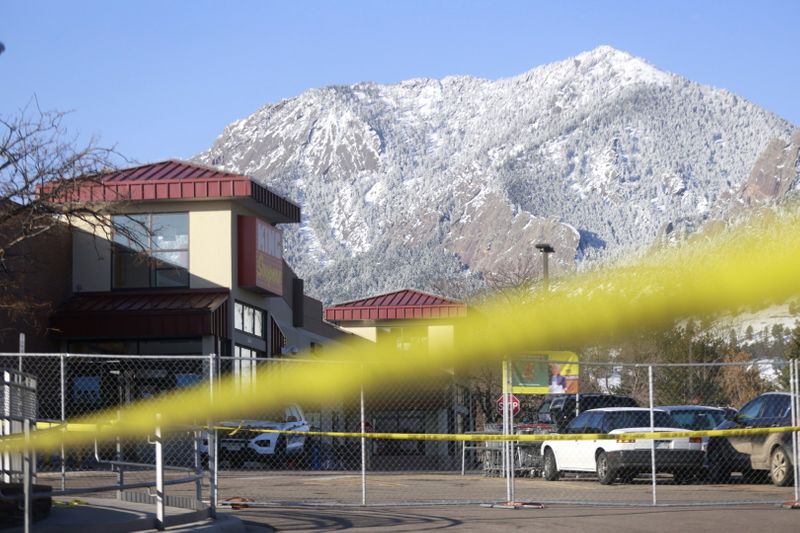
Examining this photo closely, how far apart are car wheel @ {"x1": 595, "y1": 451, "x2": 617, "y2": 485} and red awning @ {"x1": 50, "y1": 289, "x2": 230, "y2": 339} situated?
15.5 meters

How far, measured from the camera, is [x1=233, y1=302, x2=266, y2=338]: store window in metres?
40.8

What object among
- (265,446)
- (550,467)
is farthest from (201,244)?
(550,467)

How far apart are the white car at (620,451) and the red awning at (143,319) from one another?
535 inches

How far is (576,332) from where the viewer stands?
41.1ft

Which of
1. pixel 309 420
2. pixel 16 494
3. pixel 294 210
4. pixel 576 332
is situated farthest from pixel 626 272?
pixel 294 210

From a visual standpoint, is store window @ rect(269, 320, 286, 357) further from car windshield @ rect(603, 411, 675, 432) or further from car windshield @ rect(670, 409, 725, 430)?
car windshield @ rect(603, 411, 675, 432)

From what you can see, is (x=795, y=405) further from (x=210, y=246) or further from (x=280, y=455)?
(x=210, y=246)

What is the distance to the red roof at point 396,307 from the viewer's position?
55.0 m

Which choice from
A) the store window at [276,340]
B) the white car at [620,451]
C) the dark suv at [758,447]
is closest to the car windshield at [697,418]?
the white car at [620,451]

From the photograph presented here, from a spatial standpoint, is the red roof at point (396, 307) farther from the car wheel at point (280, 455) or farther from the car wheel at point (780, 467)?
the car wheel at point (780, 467)

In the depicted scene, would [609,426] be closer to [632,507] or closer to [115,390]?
[632,507]

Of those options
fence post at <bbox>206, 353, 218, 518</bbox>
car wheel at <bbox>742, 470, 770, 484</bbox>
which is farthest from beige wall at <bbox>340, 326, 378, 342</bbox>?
fence post at <bbox>206, 353, 218, 518</bbox>

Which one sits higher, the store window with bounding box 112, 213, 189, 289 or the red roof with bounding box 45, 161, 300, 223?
the red roof with bounding box 45, 161, 300, 223

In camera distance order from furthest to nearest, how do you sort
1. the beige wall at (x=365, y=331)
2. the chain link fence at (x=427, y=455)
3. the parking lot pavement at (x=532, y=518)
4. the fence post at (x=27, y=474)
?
the beige wall at (x=365, y=331) < the chain link fence at (x=427, y=455) < the parking lot pavement at (x=532, y=518) < the fence post at (x=27, y=474)
